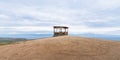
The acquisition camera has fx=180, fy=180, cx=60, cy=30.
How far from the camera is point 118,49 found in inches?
779

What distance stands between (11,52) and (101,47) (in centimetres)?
969

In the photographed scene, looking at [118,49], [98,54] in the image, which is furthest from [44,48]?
[118,49]

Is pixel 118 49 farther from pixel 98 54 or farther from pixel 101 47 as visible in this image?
pixel 98 54

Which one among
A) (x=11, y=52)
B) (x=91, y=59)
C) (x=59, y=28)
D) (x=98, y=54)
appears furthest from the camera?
(x=59, y=28)

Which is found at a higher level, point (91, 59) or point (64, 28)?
point (64, 28)

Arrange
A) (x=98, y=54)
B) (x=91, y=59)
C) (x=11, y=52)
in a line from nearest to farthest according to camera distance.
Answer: (x=91, y=59) → (x=98, y=54) → (x=11, y=52)

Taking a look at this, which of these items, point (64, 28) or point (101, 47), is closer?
point (101, 47)

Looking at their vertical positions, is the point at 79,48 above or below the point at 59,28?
below

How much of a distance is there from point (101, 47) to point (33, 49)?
7.40 meters

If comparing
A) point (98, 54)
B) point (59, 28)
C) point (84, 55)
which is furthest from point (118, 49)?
point (59, 28)

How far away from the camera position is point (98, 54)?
57.7 ft

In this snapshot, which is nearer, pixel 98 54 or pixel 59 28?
pixel 98 54

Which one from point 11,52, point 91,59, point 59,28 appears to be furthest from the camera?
point 59,28

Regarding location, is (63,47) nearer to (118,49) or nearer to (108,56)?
(108,56)
